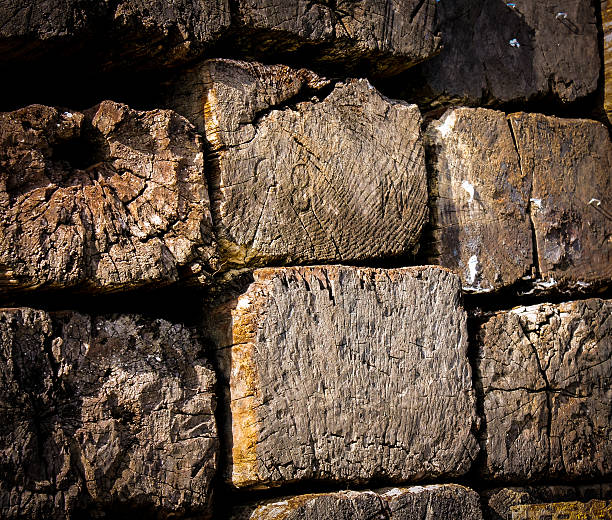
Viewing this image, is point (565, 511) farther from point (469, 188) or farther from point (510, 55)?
point (510, 55)

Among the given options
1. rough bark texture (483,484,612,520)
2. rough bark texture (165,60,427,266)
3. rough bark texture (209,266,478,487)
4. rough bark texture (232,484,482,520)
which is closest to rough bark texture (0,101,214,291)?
rough bark texture (165,60,427,266)

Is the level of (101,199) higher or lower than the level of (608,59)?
lower

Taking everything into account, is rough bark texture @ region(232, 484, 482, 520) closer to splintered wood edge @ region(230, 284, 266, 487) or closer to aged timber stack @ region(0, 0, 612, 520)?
aged timber stack @ region(0, 0, 612, 520)

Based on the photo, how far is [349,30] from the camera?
8.22 feet

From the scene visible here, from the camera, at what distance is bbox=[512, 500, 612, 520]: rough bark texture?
103 inches

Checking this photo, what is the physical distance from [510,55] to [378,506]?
75.0 inches

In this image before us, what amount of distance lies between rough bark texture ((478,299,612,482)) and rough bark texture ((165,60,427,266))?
555 mm

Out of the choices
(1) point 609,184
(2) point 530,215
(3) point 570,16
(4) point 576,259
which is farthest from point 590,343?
(3) point 570,16

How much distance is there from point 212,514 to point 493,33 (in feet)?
7.14

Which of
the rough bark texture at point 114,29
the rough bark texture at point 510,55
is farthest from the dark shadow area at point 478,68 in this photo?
the rough bark texture at point 114,29

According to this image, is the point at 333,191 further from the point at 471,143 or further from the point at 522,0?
the point at 522,0

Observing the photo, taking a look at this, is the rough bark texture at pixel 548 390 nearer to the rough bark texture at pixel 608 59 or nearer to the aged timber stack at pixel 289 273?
the aged timber stack at pixel 289 273

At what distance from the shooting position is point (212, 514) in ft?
7.12

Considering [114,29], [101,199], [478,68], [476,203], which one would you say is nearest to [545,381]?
[476,203]
